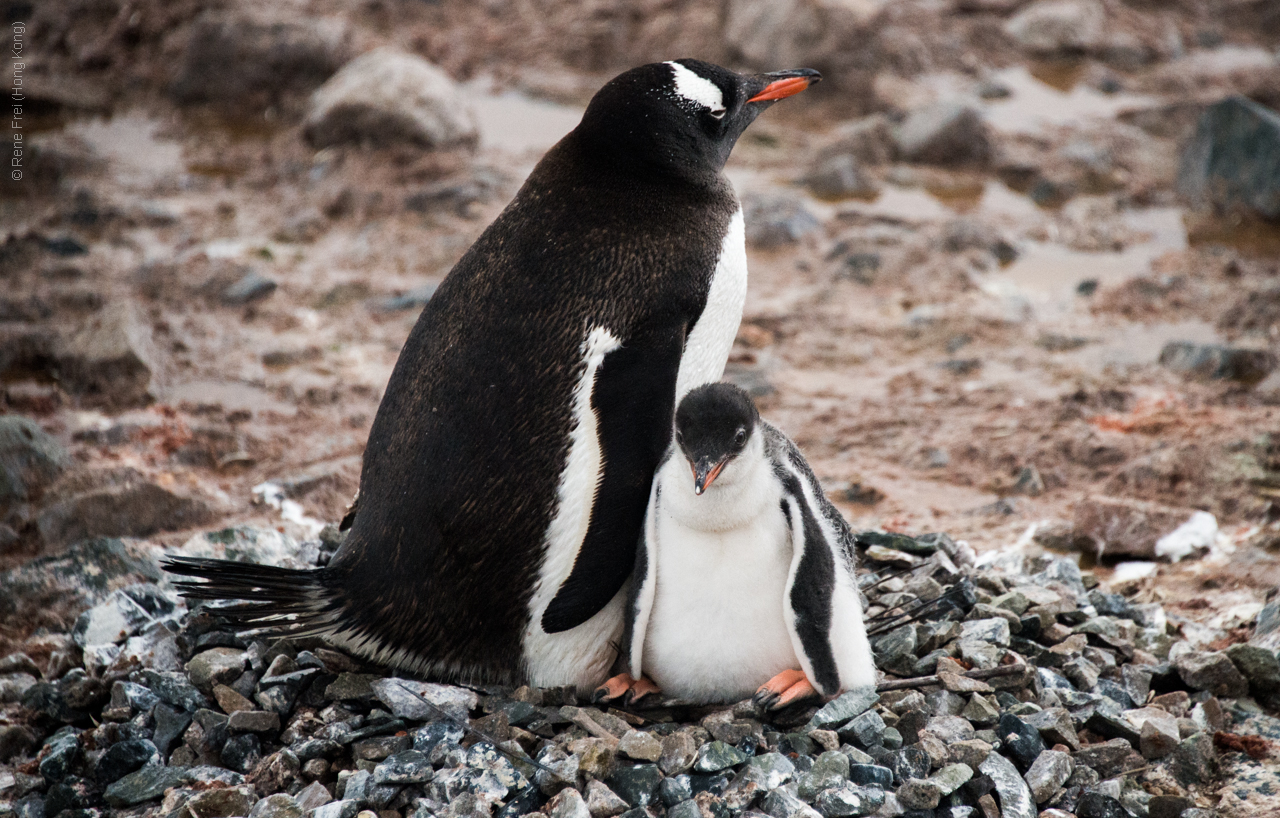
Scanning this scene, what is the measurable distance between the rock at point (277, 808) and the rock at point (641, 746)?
773 millimetres

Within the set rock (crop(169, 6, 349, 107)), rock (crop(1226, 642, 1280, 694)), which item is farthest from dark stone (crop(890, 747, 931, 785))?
rock (crop(169, 6, 349, 107))

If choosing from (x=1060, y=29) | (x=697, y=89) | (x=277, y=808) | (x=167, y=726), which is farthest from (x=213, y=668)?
(x=1060, y=29)

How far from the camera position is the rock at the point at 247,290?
22.9 ft

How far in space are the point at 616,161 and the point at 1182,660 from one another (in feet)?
7.22

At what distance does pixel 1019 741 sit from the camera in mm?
2988

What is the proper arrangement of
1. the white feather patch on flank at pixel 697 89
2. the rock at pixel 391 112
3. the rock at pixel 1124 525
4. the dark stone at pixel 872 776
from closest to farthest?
1. the dark stone at pixel 872 776
2. the white feather patch on flank at pixel 697 89
3. the rock at pixel 1124 525
4. the rock at pixel 391 112

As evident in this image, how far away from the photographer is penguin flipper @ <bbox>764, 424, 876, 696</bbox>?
112 inches

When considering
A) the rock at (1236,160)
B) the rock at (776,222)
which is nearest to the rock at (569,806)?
the rock at (776,222)

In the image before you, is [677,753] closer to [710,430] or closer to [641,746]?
[641,746]

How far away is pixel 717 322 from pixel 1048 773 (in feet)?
4.63

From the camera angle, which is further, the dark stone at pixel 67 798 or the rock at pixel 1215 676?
the rock at pixel 1215 676

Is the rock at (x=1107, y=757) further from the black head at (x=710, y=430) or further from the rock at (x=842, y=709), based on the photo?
the black head at (x=710, y=430)

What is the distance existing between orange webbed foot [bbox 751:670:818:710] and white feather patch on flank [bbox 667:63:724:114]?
5.15 feet

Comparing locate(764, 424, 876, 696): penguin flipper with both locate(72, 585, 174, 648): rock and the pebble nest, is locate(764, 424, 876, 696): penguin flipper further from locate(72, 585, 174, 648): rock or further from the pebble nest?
locate(72, 585, 174, 648): rock
